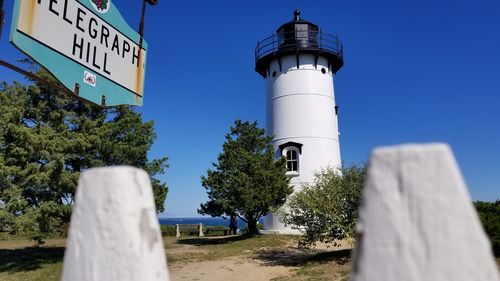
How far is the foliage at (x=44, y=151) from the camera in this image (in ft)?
48.6

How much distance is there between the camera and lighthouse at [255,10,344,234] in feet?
86.4

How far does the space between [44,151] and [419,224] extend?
16.8 metres

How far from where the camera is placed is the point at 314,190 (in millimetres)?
15328

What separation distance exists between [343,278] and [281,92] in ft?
61.2

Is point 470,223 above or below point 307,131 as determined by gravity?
below

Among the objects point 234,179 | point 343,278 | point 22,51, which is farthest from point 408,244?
point 234,179

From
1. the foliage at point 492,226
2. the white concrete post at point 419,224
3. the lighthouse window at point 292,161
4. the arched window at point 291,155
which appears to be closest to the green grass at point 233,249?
the arched window at point 291,155

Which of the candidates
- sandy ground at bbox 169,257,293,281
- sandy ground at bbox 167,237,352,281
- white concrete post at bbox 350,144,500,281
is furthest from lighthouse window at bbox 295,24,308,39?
white concrete post at bbox 350,144,500,281

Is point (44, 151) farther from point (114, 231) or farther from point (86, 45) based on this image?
point (114, 231)

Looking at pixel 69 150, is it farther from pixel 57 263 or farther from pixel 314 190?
pixel 314 190

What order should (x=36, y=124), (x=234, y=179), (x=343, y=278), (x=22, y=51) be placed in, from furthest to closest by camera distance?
(x=234, y=179) < (x=36, y=124) < (x=343, y=278) < (x=22, y=51)

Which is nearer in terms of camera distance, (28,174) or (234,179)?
(28,174)

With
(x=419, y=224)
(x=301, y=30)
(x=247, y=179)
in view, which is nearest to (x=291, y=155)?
(x=247, y=179)

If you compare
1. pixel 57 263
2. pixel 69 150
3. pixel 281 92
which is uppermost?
pixel 281 92
